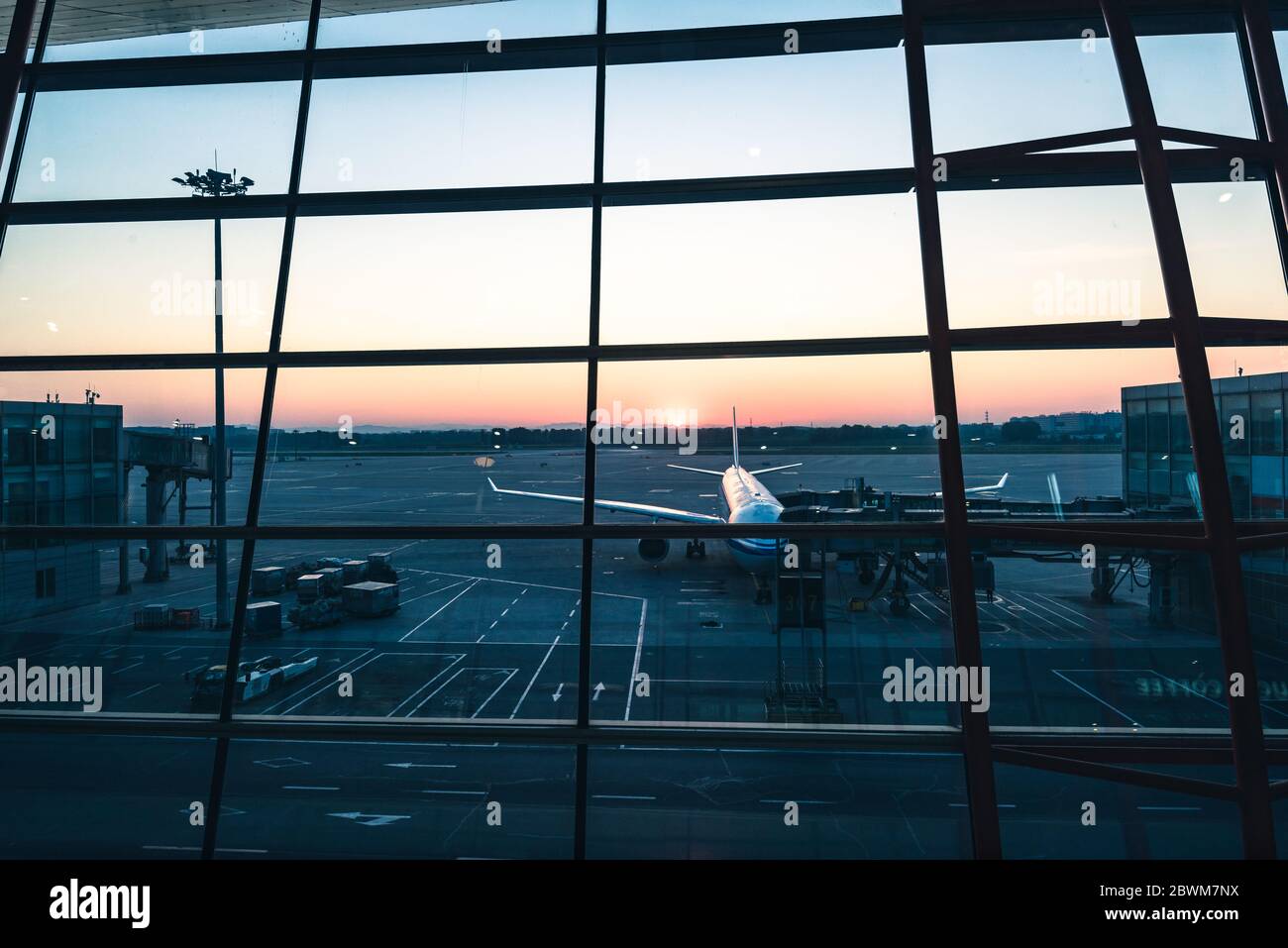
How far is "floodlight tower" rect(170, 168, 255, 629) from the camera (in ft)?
19.1

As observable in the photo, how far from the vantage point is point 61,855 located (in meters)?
5.69

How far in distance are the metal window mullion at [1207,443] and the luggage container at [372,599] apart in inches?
552

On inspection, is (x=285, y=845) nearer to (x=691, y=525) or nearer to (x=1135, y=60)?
(x=691, y=525)

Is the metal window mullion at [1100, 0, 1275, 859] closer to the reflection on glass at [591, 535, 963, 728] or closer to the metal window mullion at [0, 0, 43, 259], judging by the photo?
the reflection on glass at [591, 535, 963, 728]

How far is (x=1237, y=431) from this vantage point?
575 centimetres

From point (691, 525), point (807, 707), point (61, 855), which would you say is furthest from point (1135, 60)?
point (61, 855)

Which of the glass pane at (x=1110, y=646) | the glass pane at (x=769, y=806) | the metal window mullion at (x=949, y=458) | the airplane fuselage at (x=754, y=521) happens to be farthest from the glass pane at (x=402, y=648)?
the glass pane at (x=1110, y=646)

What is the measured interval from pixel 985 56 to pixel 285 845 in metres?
12.1

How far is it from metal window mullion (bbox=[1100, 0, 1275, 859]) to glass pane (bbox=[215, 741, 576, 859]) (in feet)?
19.7

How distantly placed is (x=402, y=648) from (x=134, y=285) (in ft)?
31.8
